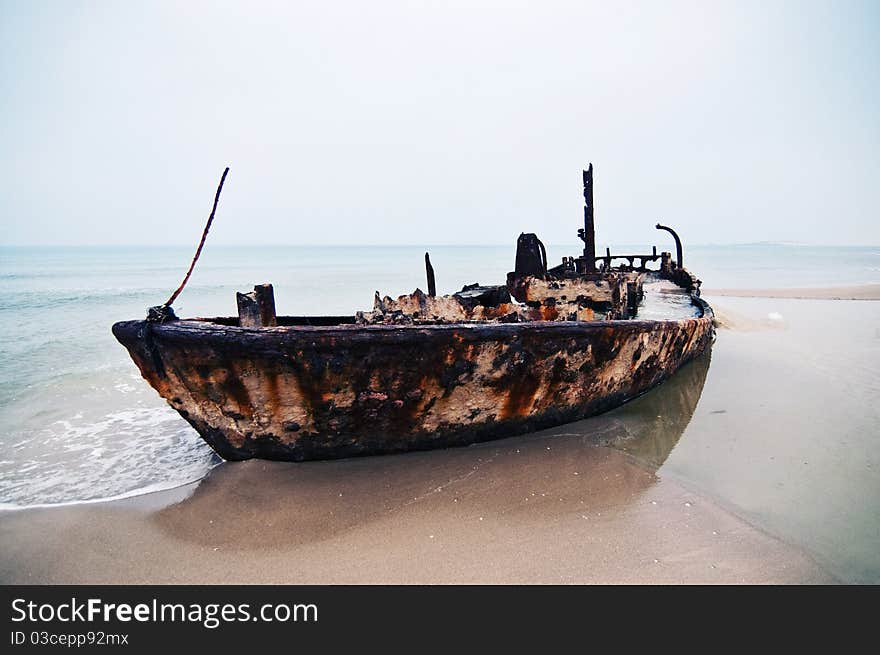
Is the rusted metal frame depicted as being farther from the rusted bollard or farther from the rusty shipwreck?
the rusted bollard

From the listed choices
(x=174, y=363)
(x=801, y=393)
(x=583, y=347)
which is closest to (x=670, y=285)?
(x=801, y=393)

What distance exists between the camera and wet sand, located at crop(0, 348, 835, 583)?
195 centimetres

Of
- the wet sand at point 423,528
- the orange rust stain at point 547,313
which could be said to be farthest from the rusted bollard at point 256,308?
the orange rust stain at point 547,313

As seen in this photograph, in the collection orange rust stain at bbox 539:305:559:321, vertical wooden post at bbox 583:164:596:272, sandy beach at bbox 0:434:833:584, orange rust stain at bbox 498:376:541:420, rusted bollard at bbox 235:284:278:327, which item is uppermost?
vertical wooden post at bbox 583:164:596:272

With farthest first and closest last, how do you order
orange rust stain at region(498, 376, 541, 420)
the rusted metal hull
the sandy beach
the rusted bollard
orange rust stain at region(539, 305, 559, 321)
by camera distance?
orange rust stain at region(539, 305, 559, 321)
the rusted bollard
orange rust stain at region(498, 376, 541, 420)
the rusted metal hull
the sandy beach

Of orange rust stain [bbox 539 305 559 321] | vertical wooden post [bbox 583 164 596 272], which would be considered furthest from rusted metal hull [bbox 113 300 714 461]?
vertical wooden post [bbox 583 164 596 272]

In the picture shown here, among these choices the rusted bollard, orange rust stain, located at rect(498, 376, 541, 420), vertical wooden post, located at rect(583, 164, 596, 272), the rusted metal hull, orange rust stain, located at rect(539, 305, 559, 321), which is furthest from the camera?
vertical wooden post, located at rect(583, 164, 596, 272)

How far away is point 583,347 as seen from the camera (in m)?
3.00

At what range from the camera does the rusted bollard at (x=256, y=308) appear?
3323mm

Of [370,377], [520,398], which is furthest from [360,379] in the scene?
[520,398]

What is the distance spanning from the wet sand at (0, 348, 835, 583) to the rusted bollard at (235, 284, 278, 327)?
40.7 inches

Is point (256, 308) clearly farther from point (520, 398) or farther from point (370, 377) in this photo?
point (520, 398)
